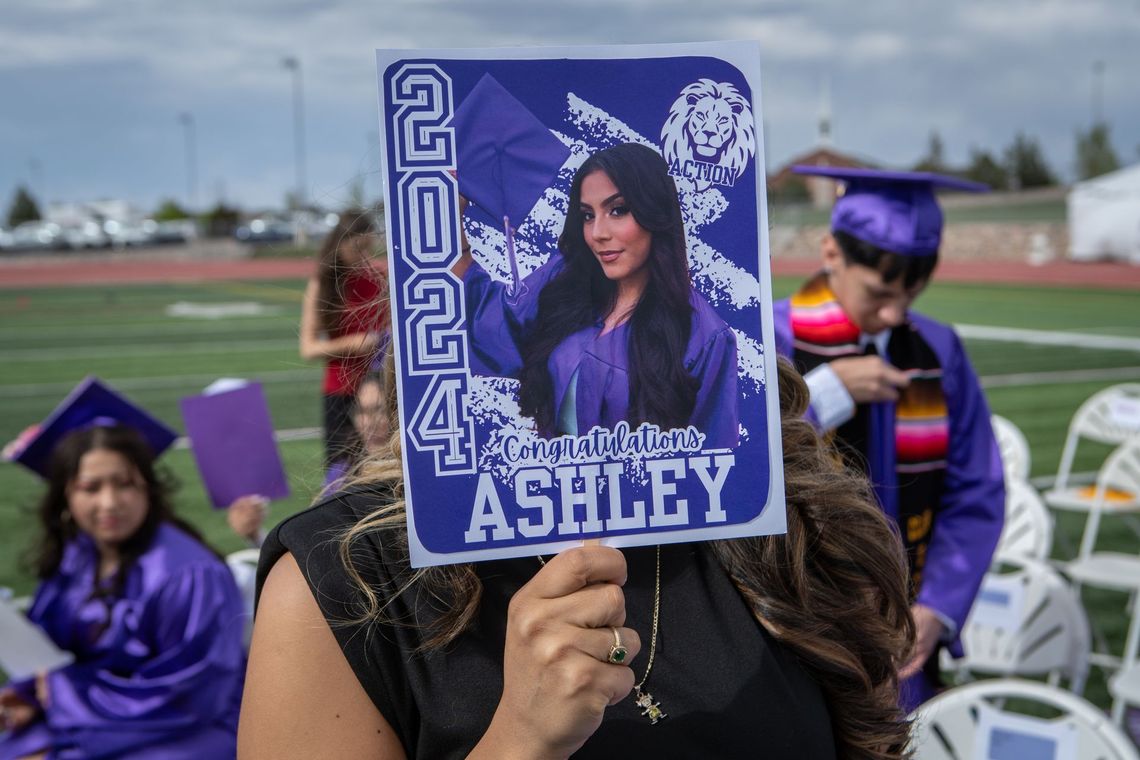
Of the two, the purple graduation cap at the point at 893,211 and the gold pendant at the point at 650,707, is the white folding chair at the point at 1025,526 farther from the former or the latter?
the gold pendant at the point at 650,707

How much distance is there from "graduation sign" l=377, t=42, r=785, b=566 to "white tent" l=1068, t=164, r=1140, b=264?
35.5m

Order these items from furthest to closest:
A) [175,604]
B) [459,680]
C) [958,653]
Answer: [175,604]
[958,653]
[459,680]

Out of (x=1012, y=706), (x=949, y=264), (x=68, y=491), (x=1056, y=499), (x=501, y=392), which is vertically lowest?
(x=1012, y=706)

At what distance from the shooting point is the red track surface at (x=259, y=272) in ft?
98.4

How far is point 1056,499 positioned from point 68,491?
4517 mm

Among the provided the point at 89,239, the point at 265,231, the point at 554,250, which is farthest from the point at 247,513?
the point at 89,239

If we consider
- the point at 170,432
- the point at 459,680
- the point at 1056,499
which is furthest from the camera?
the point at 1056,499

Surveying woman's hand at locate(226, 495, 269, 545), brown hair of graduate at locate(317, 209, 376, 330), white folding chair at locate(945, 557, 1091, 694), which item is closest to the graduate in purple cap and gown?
brown hair of graduate at locate(317, 209, 376, 330)

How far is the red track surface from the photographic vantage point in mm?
30000

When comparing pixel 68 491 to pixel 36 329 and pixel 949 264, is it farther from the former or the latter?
pixel 949 264

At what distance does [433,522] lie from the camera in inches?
40.6

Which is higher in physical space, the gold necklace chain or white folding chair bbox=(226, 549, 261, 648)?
the gold necklace chain

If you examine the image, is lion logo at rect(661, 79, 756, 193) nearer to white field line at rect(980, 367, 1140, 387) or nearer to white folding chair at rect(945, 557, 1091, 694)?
white folding chair at rect(945, 557, 1091, 694)

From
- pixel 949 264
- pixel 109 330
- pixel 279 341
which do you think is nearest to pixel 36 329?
pixel 109 330
